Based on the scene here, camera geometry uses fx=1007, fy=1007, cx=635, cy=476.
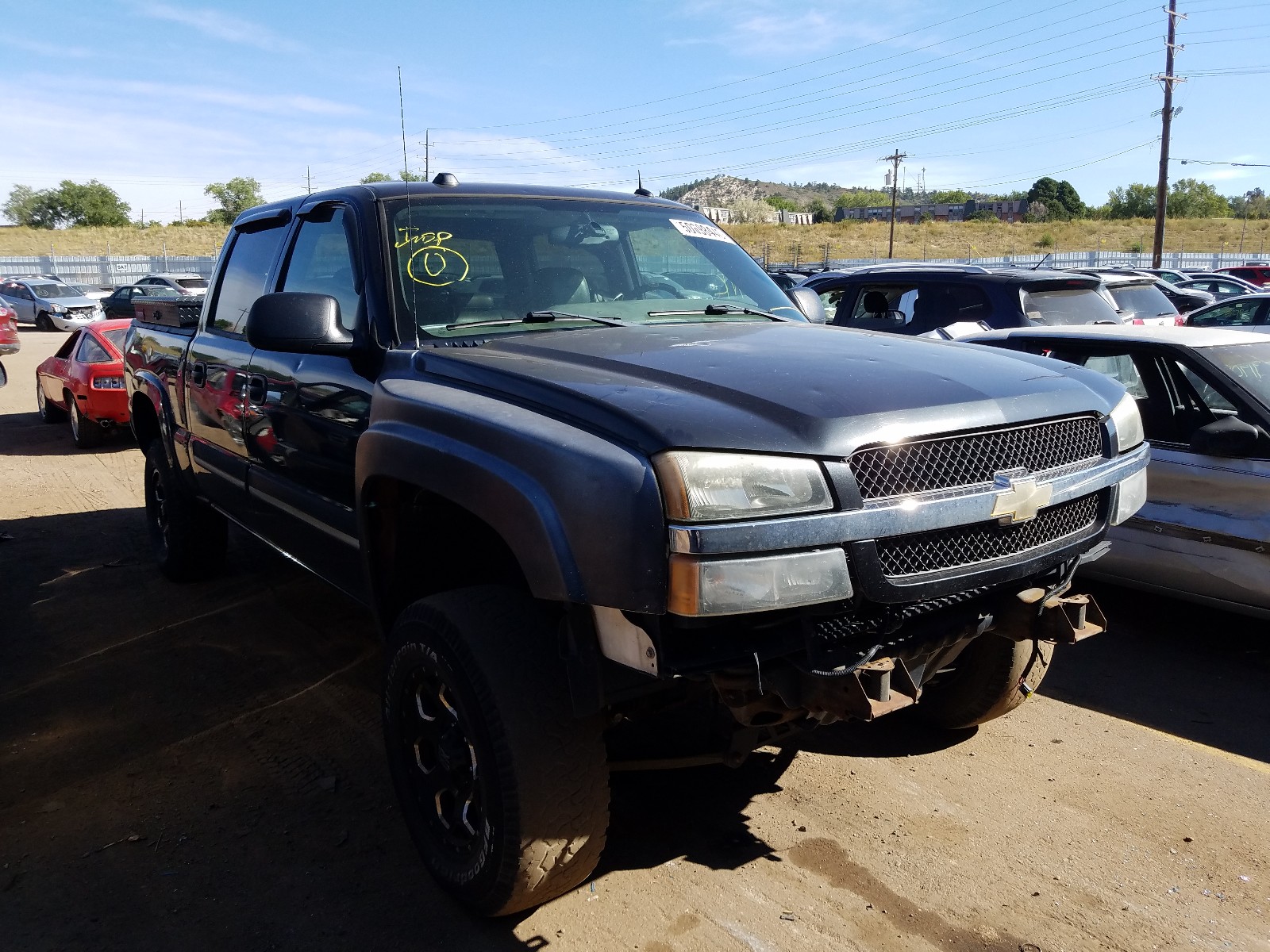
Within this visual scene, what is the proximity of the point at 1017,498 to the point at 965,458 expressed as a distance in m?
0.17

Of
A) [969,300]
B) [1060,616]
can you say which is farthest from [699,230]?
[969,300]

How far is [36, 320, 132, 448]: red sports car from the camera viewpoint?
417 inches

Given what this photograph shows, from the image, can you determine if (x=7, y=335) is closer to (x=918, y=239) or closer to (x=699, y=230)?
(x=699, y=230)

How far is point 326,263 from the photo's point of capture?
12.6ft

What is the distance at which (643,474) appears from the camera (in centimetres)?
218

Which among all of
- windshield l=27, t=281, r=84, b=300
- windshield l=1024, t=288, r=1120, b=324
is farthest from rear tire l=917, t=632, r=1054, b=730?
windshield l=27, t=281, r=84, b=300

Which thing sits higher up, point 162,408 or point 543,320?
point 543,320

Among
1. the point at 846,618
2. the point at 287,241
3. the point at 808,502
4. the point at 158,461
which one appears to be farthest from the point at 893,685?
the point at 158,461

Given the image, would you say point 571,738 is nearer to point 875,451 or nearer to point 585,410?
point 585,410

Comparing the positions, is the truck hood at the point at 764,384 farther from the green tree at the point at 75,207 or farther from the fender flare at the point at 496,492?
the green tree at the point at 75,207

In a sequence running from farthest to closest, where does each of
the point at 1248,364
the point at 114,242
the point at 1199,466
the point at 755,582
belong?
the point at 114,242 → the point at 1248,364 → the point at 1199,466 → the point at 755,582

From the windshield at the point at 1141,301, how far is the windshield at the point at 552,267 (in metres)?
7.00

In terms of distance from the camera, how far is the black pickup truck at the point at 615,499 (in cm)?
225

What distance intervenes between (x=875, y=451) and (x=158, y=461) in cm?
488
